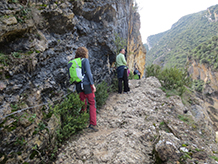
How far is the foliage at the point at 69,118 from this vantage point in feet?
Result: 8.66

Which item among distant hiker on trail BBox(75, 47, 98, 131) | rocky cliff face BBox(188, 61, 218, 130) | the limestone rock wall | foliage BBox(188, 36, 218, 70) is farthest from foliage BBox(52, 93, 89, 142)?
foliage BBox(188, 36, 218, 70)

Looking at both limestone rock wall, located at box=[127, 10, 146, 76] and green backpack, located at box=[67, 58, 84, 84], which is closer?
green backpack, located at box=[67, 58, 84, 84]

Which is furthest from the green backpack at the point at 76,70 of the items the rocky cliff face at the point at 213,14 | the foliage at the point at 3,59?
the rocky cliff face at the point at 213,14

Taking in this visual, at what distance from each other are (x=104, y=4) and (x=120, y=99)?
4.30 meters

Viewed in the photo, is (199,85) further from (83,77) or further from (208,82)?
(83,77)

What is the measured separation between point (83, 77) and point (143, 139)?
197 cm

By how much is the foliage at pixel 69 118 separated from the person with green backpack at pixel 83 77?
0.75 ft

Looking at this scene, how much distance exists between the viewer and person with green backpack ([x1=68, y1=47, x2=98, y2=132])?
2.94 meters

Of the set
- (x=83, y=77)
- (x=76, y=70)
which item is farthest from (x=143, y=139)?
(x=76, y=70)

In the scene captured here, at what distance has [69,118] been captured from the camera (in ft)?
8.91

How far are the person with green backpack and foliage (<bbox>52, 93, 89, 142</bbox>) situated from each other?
0.75ft

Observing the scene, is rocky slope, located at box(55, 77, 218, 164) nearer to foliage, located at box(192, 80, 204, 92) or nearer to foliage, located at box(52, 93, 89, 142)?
foliage, located at box(52, 93, 89, 142)

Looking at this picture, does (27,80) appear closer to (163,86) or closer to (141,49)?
(163,86)

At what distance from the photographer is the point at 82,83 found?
9.91 ft
